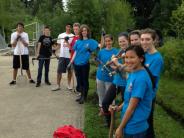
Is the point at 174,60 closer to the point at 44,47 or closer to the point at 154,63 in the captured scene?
the point at 44,47

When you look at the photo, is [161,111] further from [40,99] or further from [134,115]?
[134,115]

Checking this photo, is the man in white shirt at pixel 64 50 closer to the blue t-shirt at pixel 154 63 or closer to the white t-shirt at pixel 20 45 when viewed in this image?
the white t-shirt at pixel 20 45

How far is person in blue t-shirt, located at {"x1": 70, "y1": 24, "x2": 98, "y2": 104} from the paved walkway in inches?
23.7

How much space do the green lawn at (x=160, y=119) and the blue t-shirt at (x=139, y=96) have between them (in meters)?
2.63

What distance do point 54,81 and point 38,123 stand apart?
4675 millimetres

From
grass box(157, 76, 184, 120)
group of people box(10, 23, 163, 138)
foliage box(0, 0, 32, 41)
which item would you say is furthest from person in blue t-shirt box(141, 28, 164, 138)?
foliage box(0, 0, 32, 41)

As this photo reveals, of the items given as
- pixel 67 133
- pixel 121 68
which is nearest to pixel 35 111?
pixel 121 68

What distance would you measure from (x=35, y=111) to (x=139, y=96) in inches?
192

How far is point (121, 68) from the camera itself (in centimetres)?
610

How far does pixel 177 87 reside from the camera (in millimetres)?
12688

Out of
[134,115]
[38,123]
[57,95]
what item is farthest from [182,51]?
[134,115]

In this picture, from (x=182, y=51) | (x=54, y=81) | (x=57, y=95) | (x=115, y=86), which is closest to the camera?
(x=115, y=86)

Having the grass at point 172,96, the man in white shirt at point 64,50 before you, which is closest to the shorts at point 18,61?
the man in white shirt at point 64,50

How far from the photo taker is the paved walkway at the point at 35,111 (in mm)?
7492
